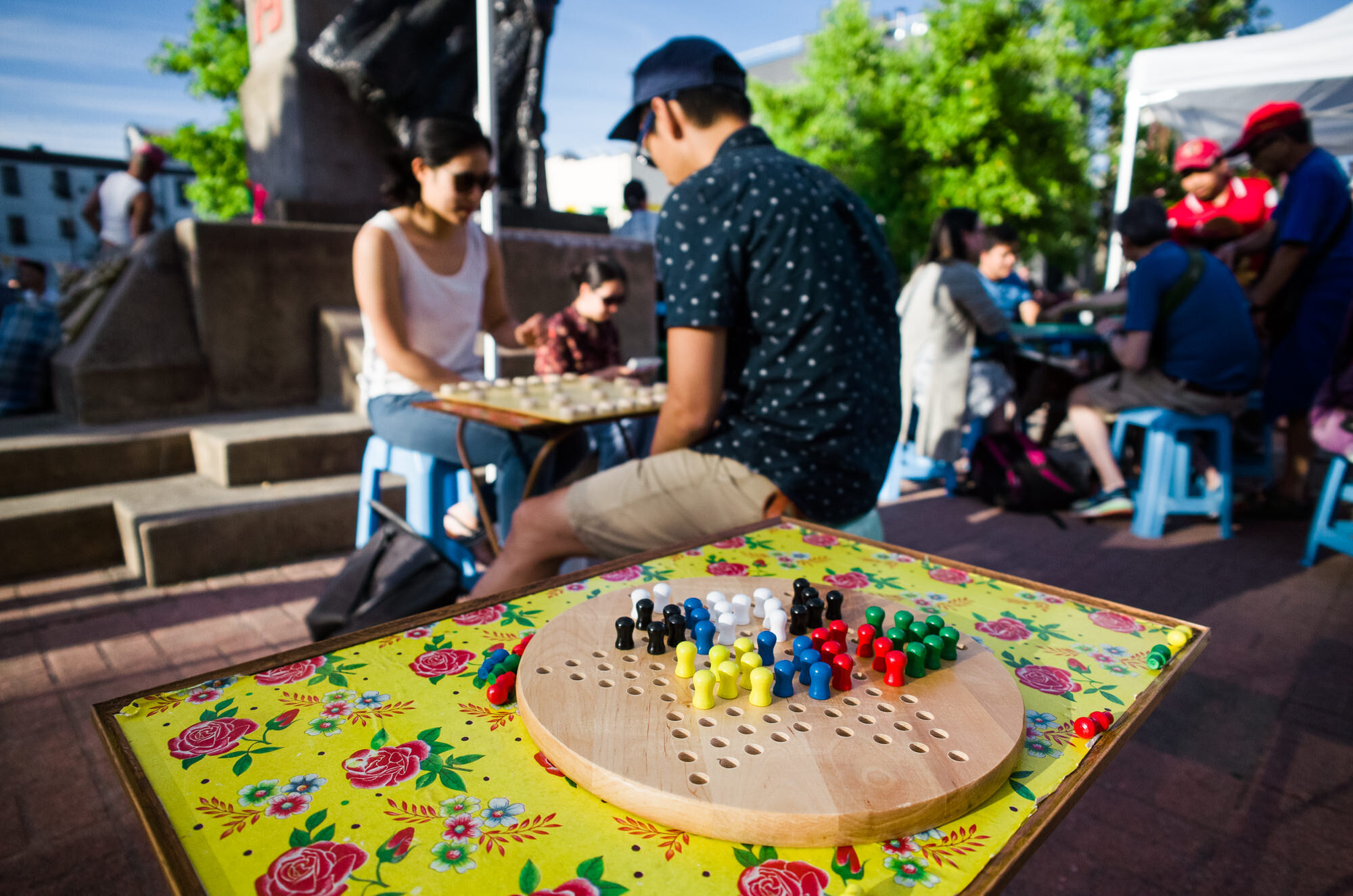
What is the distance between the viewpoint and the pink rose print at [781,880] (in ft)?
2.13

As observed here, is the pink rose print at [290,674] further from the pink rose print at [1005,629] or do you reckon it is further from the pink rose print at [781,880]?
the pink rose print at [1005,629]

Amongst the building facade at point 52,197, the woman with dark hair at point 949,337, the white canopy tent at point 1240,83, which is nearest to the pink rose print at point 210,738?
the woman with dark hair at point 949,337

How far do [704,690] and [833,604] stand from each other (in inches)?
12.5

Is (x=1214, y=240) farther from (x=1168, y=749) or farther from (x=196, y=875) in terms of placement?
(x=196, y=875)

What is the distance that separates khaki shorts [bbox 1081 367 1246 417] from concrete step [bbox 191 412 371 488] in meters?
4.12

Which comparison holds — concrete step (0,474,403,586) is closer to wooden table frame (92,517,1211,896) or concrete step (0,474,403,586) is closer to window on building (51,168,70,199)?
wooden table frame (92,517,1211,896)

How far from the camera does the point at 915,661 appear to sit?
0.94m

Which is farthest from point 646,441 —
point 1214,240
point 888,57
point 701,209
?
point 888,57

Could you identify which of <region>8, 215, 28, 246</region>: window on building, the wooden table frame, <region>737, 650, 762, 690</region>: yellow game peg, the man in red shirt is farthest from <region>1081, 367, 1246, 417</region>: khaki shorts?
<region>8, 215, 28, 246</region>: window on building

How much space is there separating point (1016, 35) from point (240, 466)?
18.5 meters

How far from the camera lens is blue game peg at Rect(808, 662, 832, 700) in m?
0.88

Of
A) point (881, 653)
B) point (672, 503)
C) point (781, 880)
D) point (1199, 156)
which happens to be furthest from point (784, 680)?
point (1199, 156)

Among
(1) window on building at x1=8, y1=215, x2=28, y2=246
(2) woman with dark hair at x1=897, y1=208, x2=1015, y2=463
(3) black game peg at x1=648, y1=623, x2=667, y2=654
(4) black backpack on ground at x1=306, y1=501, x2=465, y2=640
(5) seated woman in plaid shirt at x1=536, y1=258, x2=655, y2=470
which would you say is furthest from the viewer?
(1) window on building at x1=8, y1=215, x2=28, y2=246

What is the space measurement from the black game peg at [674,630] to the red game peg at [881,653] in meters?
0.24
